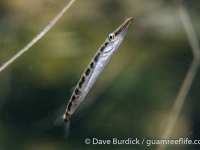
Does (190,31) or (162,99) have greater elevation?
(190,31)

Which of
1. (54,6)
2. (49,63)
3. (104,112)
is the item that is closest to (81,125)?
(104,112)

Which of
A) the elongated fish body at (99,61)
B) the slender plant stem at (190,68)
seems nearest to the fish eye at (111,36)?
the elongated fish body at (99,61)

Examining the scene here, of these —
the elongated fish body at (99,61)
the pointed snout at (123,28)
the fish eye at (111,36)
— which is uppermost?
the pointed snout at (123,28)

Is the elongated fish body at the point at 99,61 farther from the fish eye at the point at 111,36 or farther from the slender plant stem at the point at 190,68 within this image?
the slender plant stem at the point at 190,68

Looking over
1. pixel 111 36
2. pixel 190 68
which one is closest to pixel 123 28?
pixel 111 36

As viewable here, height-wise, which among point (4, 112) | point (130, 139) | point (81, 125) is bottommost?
point (130, 139)

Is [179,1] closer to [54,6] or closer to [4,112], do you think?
[54,6]

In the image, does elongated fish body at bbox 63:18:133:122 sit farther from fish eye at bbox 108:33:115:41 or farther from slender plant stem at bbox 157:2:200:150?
slender plant stem at bbox 157:2:200:150

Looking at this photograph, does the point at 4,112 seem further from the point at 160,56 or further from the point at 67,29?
the point at 160,56
